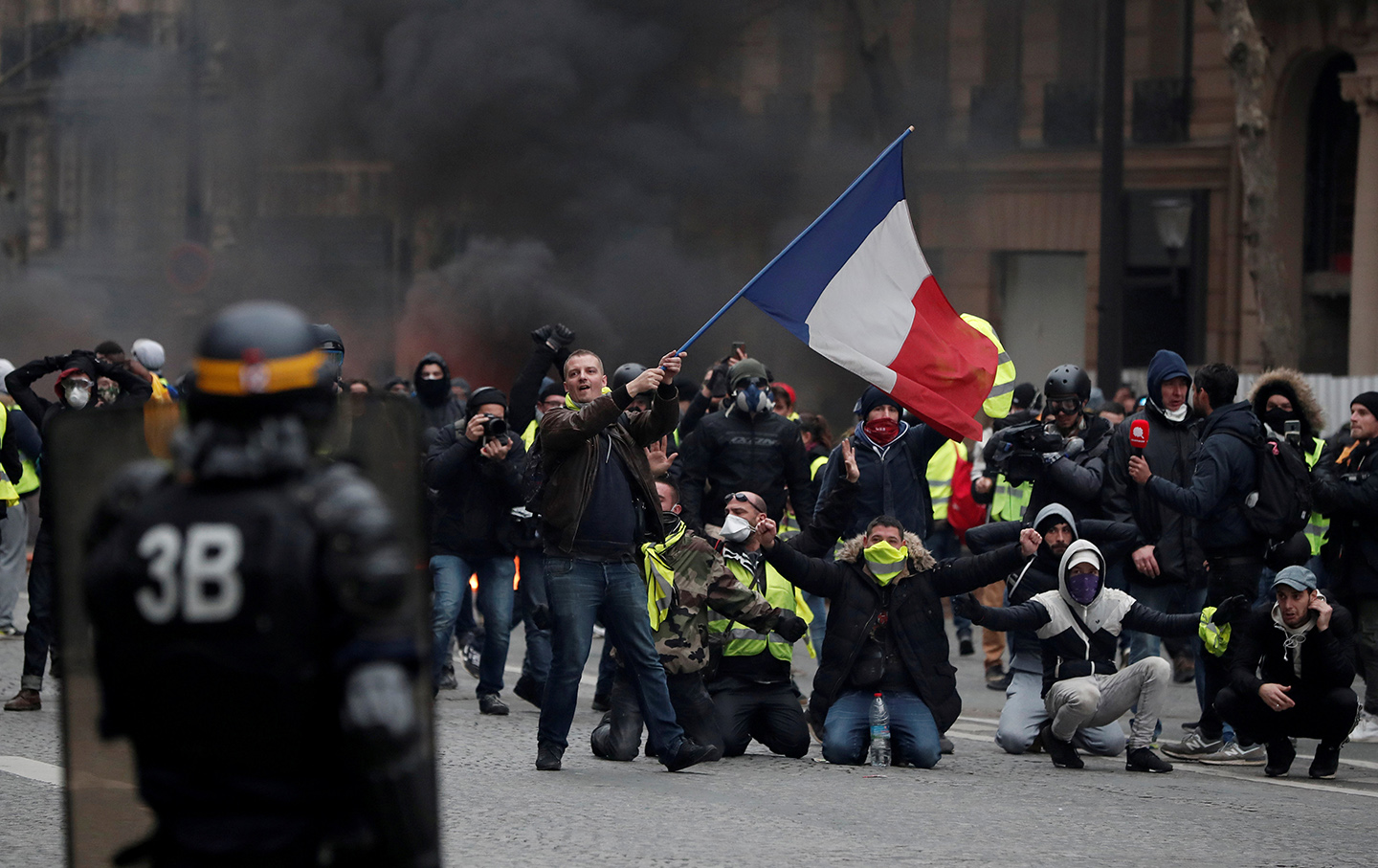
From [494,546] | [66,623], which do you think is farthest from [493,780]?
[66,623]

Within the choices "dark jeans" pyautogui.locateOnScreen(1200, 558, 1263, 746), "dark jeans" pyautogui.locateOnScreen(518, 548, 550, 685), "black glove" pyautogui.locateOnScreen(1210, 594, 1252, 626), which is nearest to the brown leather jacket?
"dark jeans" pyautogui.locateOnScreen(518, 548, 550, 685)

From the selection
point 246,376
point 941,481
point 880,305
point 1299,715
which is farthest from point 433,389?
point 246,376

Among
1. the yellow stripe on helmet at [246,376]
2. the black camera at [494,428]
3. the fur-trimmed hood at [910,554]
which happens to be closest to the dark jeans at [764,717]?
the fur-trimmed hood at [910,554]

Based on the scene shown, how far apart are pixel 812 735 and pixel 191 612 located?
5.82 metres

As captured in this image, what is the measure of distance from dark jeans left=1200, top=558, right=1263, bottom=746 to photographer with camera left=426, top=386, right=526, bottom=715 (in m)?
3.02

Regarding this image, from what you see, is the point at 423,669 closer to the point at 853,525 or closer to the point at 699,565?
the point at 699,565

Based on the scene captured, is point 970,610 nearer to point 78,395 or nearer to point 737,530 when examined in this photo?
point 737,530

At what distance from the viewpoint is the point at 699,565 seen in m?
7.05

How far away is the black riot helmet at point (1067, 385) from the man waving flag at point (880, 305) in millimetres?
776

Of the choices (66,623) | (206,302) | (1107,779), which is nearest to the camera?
(66,623)

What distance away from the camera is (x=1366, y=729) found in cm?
803

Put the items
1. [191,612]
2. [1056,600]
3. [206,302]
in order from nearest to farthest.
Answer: [191,612] < [1056,600] < [206,302]

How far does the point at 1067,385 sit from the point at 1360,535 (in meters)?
1.41

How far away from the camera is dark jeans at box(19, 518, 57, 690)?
25.5 ft
